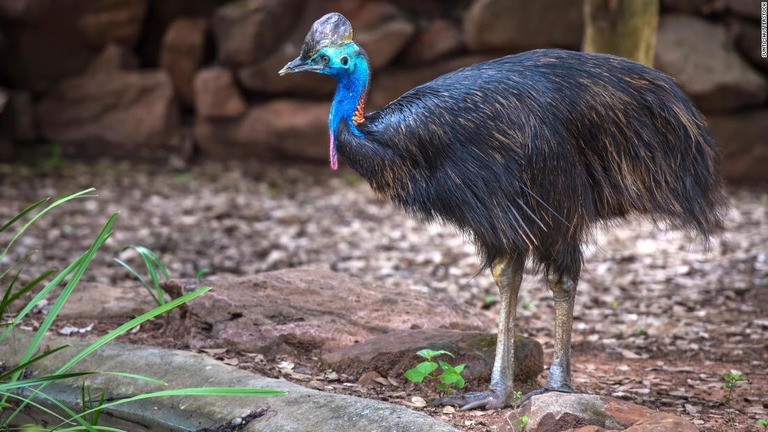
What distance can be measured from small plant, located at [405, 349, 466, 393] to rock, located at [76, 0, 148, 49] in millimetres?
6650

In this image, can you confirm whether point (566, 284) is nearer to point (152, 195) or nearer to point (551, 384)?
point (551, 384)

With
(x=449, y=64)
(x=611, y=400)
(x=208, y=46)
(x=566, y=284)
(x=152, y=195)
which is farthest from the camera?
(x=208, y=46)

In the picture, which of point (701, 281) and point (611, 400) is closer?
point (611, 400)

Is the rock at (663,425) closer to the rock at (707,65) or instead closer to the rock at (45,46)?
the rock at (707,65)

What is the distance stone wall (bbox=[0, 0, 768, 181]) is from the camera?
8711 millimetres

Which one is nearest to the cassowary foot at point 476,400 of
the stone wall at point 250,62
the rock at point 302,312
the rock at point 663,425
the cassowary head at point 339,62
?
the rock at point 663,425

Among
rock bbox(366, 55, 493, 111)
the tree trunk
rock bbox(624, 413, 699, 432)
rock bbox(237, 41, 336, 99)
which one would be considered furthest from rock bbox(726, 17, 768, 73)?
rock bbox(624, 413, 699, 432)

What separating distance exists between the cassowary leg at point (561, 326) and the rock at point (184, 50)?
21.6 ft

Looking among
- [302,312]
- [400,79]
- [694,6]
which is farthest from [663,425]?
[694,6]

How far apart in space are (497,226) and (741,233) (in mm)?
4417

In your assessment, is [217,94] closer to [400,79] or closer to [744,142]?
[400,79]

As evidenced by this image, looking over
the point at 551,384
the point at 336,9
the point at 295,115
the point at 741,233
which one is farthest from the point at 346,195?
the point at 551,384

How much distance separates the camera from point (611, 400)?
3.34m

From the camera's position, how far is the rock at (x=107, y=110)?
950cm
